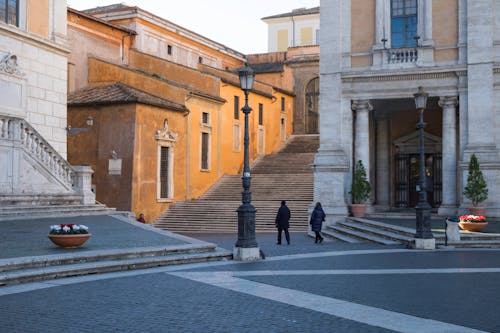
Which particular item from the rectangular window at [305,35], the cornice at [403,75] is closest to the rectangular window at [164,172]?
the cornice at [403,75]

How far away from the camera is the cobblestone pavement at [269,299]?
8273 millimetres

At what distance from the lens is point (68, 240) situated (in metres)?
14.8

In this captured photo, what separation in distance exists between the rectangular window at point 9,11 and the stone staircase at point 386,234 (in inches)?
553

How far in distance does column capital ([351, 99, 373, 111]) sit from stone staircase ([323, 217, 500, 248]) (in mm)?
4438

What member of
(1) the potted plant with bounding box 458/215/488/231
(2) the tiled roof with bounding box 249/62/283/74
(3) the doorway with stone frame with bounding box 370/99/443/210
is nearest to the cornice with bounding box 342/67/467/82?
(3) the doorway with stone frame with bounding box 370/99/443/210

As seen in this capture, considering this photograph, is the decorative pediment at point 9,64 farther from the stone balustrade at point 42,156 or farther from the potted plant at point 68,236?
the potted plant at point 68,236

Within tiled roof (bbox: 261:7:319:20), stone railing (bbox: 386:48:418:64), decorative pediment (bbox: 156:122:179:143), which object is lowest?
decorative pediment (bbox: 156:122:179:143)

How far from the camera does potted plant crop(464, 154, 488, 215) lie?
23.2 m

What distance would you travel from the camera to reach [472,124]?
24.3 meters

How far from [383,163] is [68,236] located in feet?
58.0

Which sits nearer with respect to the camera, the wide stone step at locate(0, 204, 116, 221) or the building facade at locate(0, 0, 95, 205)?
the wide stone step at locate(0, 204, 116, 221)

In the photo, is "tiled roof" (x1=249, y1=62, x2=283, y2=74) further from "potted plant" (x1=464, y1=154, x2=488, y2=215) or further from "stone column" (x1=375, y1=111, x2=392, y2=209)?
"potted plant" (x1=464, y1=154, x2=488, y2=215)

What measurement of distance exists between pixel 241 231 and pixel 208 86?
2283 centimetres

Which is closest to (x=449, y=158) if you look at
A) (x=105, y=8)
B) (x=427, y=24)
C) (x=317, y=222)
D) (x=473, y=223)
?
(x=473, y=223)
